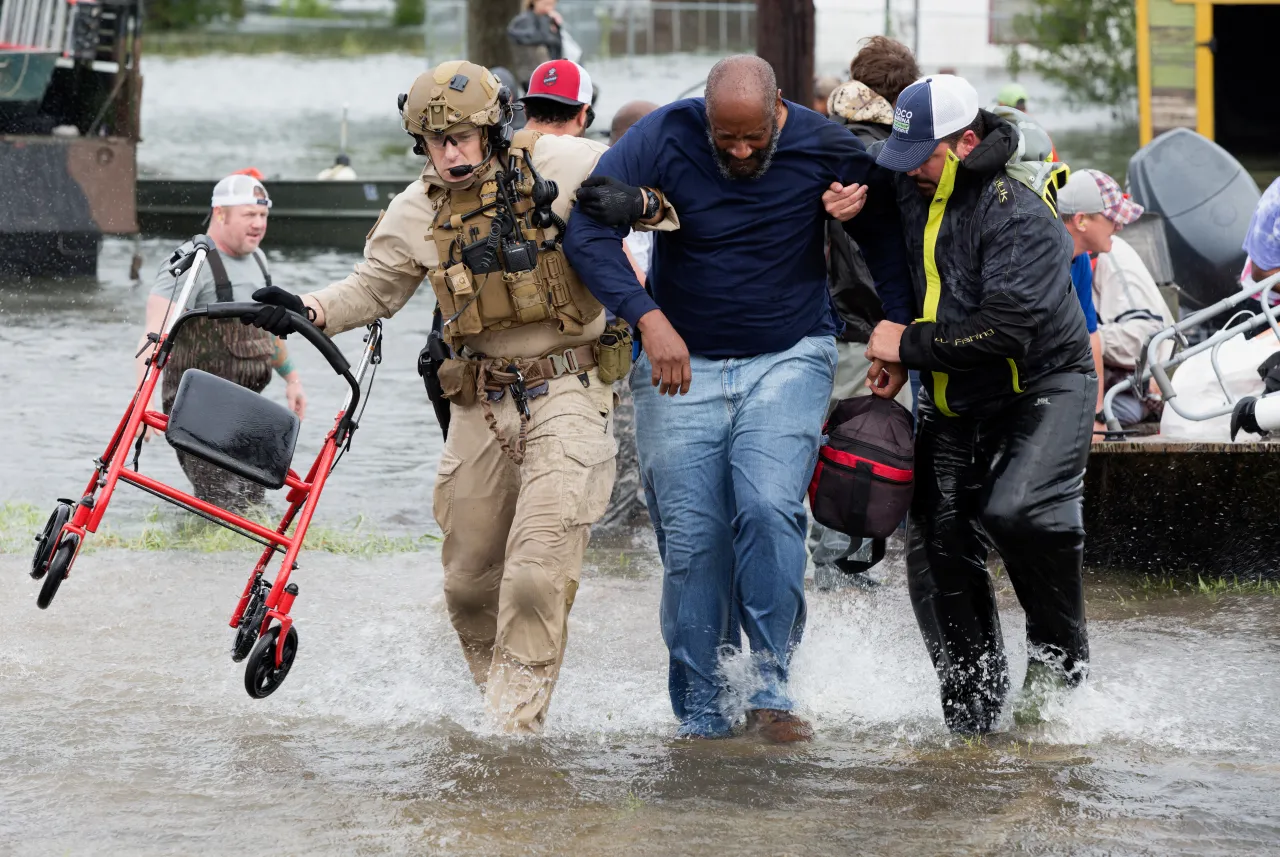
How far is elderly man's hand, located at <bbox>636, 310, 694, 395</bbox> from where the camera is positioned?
4.79 metres

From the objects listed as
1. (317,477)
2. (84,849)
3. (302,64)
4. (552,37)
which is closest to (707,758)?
(317,477)

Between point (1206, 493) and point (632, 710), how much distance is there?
264 centimetres

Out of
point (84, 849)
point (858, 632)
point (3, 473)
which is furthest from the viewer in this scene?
point (3, 473)

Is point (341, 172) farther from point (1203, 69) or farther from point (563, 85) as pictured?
point (563, 85)

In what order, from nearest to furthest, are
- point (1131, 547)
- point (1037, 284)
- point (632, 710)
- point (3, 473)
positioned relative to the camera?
point (1037, 284) → point (632, 710) → point (1131, 547) → point (3, 473)

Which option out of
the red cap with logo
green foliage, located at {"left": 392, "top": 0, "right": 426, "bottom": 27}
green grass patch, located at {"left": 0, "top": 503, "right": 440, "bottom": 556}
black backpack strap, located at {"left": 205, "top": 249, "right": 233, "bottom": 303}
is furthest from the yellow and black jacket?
green foliage, located at {"left": 392, "top": 0, "right": 426, "bottom": 27}

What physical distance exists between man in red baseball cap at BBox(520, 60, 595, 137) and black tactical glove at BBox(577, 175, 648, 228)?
6.05ft

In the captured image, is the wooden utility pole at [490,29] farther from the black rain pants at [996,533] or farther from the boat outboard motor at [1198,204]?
the black rain pants at [996,533]

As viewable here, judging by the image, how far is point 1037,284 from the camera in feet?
15.4

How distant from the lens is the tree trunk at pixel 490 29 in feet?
64.6

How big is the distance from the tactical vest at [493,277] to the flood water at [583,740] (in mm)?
1189

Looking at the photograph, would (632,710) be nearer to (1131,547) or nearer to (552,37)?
(1131,547)

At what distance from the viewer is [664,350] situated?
15.7 feet

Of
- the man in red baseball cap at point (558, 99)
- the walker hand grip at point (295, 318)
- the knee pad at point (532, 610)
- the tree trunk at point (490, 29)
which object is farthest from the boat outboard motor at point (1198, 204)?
the tree trunk at point (490, 29)
